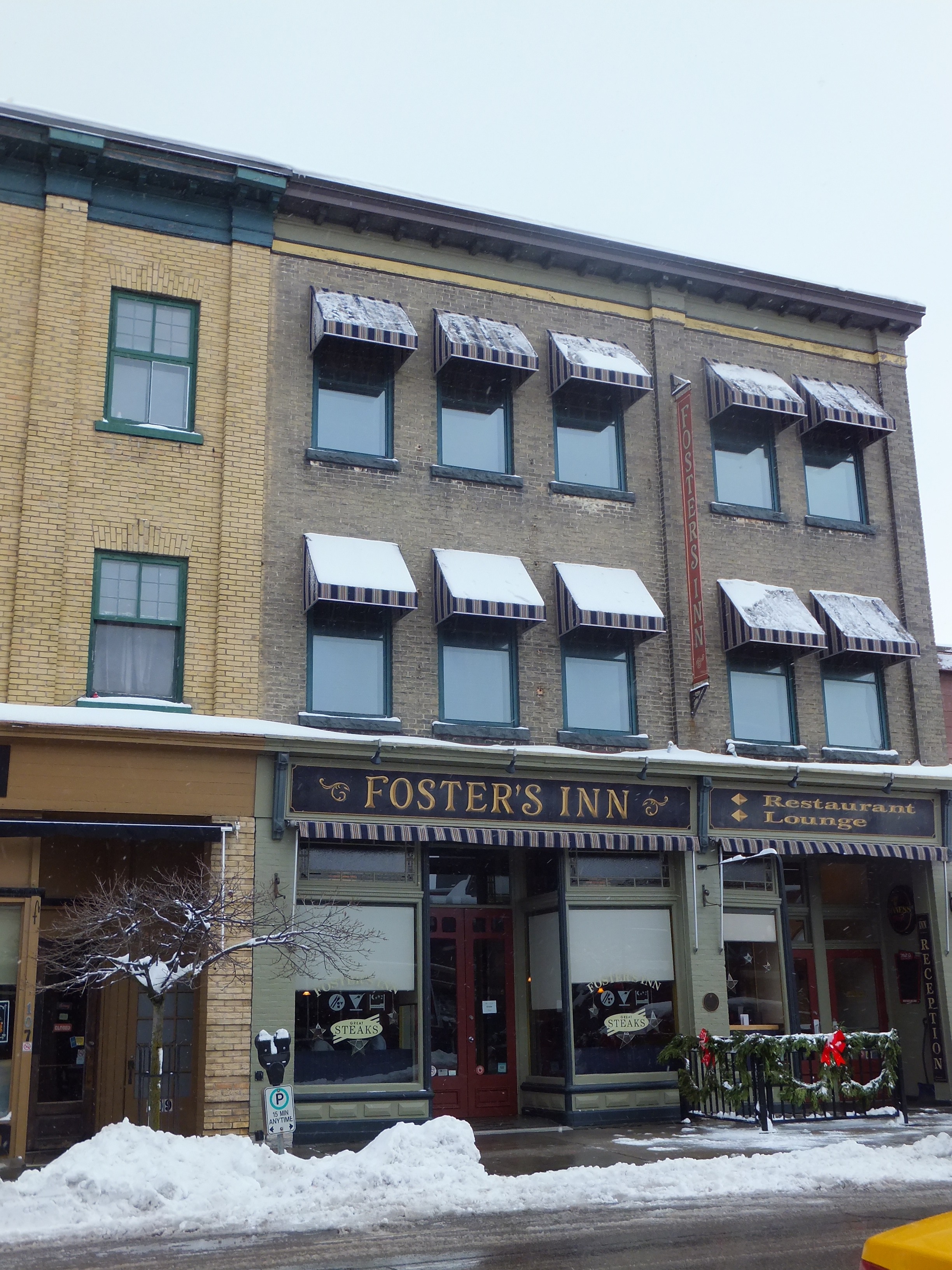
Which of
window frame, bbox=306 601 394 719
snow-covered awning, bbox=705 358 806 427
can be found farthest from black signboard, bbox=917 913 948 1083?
window frame, bbox=306 601 394 719

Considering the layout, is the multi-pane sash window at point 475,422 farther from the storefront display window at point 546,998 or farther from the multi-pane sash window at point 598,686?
the storefront display window at point 546,998

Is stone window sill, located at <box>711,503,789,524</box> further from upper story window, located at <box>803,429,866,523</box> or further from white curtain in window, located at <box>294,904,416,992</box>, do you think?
white curtain in window, located at <box>294,904,416,992</box>

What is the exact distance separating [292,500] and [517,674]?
387 cm

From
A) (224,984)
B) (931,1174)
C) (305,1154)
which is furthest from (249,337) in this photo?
(931,1174)

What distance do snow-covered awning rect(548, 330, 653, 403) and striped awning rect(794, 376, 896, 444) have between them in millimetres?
2712

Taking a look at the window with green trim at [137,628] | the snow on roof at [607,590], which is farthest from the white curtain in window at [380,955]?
the snow on roof at [607,590]

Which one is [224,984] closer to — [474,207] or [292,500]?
[292,500]

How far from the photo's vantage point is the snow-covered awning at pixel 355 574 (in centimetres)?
1573

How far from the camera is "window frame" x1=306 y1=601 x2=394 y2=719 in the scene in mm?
16219

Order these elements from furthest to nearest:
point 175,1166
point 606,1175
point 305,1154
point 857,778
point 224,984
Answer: point 857,778, point 224,984, point 305,1154, point 606,1175, point 175,1166

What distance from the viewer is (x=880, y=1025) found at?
19500 millimetres

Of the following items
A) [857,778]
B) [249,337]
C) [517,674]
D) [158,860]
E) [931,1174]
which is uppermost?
[249,337]

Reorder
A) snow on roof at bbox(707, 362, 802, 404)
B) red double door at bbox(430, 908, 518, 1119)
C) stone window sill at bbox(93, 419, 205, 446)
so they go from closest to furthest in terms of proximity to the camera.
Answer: stone window sill at bbox(93, 419, 205, 446), red double door at bbox(430, 908, 518, 1119), snow on roof at bbox(707, 362, 802, 404)

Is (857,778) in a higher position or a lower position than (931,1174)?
higher
